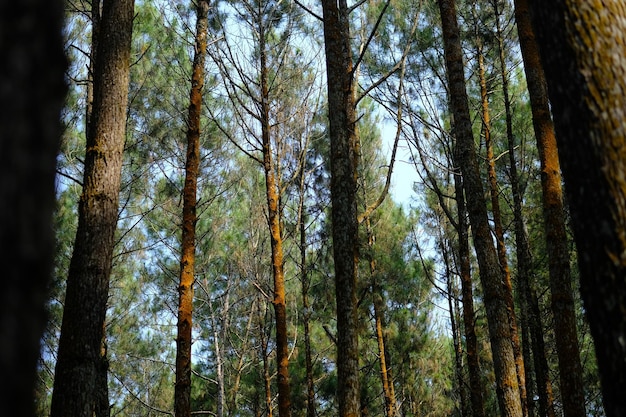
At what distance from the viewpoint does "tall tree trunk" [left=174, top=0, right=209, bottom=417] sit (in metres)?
6.60

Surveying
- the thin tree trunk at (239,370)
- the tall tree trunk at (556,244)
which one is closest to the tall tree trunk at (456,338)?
the thin tree trunk at (239,370)

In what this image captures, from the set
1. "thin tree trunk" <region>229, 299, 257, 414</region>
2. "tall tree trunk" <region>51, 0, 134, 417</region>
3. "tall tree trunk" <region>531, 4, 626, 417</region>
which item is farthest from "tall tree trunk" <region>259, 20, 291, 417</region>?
"tall tree trunk" <region>531, 4, 626, 417</region>

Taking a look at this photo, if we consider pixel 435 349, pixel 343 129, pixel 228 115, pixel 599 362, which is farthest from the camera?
pixel 435 349

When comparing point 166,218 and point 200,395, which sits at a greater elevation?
point 166,218

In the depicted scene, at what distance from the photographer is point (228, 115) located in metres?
13.5

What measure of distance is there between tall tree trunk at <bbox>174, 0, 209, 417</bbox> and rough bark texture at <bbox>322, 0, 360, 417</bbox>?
2.62m

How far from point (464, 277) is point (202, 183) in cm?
760

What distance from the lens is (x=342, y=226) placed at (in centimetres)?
471

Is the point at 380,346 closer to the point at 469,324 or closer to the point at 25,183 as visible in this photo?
the point at 469,324

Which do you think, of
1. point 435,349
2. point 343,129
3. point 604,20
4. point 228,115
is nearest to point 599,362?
point 604,20

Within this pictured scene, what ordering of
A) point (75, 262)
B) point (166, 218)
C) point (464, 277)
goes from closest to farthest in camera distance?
point (75, 262) → point (464, 277) → point (166, 218)

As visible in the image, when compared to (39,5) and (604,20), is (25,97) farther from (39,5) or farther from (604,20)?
(604,20)

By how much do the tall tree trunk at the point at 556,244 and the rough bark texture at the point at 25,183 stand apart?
452 cm

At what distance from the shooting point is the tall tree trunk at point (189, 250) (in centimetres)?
660
